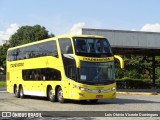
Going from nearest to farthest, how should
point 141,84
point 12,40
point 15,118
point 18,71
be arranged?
1. point 15,118
2. point 18,71
3. point 141,84
4. point 12,40

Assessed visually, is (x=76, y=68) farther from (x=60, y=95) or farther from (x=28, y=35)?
(x=28, y=35)

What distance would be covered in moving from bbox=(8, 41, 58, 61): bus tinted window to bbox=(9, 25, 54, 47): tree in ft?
189

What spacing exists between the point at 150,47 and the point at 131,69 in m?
25.1

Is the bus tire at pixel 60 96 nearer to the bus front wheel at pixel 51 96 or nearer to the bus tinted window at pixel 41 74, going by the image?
the bus front wheel at pixel 51 96

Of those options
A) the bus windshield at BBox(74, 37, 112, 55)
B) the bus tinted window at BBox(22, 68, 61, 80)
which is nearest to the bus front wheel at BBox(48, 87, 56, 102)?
the bus tinted window at BBox(22, 68, 61, 80)

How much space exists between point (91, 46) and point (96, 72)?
1.44 metres

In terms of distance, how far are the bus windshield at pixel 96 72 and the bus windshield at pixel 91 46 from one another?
67 centimetres

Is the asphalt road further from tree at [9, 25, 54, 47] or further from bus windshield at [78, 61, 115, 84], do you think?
tree at [9, 25, 54, 47]

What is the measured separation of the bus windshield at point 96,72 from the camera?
838 inches

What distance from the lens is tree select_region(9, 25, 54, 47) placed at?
89000 millimetres

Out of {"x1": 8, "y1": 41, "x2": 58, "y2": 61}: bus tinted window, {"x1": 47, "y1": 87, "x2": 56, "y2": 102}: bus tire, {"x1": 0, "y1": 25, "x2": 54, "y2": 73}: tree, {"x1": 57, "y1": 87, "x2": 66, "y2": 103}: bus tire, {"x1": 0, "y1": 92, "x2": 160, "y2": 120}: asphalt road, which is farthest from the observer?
{"x1": 0, "y1": 25, "x2": 54, "y2": 73}: tree

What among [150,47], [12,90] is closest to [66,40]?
[12,90]

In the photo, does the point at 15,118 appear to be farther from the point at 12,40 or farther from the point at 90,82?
the point at 12,40

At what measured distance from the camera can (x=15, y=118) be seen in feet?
46.4
